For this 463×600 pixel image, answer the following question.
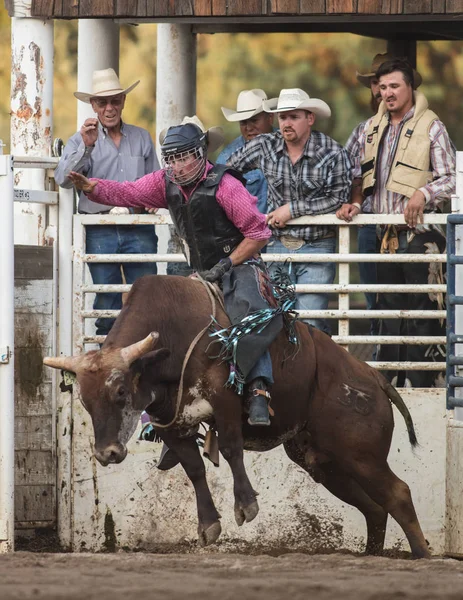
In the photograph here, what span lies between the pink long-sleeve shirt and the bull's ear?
1.00 metres

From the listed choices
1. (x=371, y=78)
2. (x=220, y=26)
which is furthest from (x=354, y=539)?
(x=220, y=26)

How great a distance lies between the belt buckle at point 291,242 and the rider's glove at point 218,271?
1371 millimetres

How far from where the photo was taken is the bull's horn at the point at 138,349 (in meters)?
7.18

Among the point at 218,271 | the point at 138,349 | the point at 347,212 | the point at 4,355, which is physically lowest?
the point at 4,355

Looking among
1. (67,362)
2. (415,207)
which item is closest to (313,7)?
(415,207)

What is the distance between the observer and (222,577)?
19.4ft

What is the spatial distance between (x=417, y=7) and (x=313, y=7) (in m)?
0.74

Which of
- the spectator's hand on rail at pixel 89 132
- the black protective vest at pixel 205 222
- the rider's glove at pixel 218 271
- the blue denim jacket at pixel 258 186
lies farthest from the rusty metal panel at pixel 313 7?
the rider's glove at pixel 218 271

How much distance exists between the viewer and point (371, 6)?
927cm

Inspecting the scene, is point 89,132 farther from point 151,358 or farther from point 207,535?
point 207,535

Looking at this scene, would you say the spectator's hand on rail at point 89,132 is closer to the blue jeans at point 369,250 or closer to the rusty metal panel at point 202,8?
the rusty metal panel at point 202,8

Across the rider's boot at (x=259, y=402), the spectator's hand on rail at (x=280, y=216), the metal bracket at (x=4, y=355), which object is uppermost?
the spectator's hand on rail at (x=280, y=216)

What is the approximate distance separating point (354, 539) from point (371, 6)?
3.83 m

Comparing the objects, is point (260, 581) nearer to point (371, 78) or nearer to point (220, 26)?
point (371, 78)
